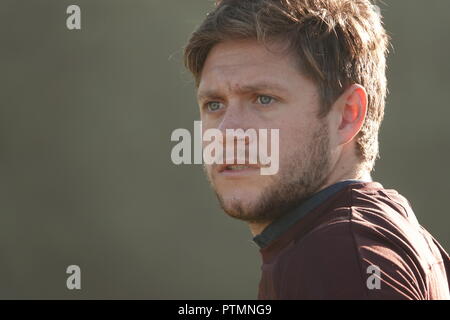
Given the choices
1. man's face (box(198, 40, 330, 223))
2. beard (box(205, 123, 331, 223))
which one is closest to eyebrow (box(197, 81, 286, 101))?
man's face (box(198, 40, 330, 223))

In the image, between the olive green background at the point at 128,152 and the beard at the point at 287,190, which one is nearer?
the beard at the point at 287,190

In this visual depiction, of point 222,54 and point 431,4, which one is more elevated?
point 431,4

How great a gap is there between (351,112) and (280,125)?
0.22 m

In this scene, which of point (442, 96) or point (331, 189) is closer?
point (331, 189)

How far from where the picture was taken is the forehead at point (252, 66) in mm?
1802

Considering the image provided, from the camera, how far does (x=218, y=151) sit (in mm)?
1818

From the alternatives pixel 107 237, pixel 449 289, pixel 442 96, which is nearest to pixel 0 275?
pixel 107 237

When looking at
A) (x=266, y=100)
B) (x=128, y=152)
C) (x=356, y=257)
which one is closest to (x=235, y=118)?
(x=266, y=100)

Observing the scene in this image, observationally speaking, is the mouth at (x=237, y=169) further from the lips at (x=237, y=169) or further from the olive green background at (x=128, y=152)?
the olive green background at (x=128, y=152)

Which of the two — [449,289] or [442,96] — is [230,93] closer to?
[449,289]

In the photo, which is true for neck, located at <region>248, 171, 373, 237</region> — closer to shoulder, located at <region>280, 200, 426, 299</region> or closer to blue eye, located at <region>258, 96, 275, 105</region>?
blue eye, located at <region>258, 96, 275, 105</region>

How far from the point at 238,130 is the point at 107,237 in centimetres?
326

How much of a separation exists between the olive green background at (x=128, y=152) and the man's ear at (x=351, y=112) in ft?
9.87

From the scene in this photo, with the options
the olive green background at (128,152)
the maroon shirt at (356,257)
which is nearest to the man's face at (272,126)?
the maroon shirt at (356,257)
